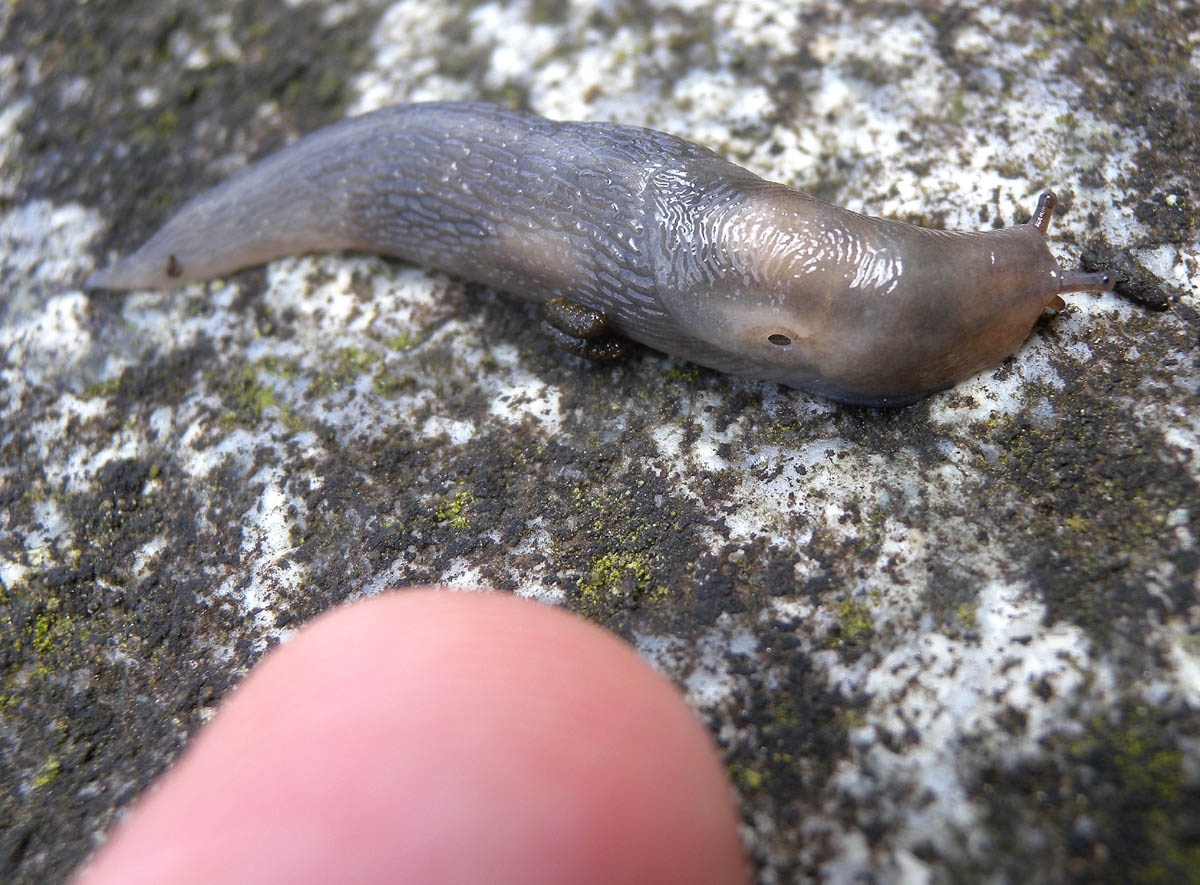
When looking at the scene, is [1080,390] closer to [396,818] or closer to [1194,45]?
[1194,45]

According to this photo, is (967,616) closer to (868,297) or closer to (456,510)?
(868,297)

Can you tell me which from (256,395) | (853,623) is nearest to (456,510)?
(256,395)

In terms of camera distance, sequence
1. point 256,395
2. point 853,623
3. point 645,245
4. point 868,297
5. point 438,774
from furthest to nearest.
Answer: point 256,395
point 645,245
point 868,297
point 853,623
point 438,774

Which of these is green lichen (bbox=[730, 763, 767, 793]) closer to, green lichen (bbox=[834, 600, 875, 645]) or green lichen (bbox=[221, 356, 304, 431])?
green lichen (bbox=[834, 600, 875, 645])

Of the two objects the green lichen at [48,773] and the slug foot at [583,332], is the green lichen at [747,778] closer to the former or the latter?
the slug foot at [583,332]

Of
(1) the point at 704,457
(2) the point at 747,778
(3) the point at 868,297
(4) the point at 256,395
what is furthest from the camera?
(4) the point at 256,395
